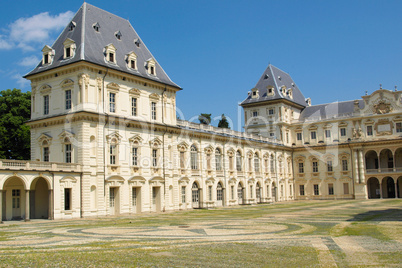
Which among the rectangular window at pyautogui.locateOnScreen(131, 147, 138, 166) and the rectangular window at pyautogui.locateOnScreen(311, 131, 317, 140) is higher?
the rectangular window at pyautogui.locateOnScreen(311, 131, 317, 140)

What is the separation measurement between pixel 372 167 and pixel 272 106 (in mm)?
19787

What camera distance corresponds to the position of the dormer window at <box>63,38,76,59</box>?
4041 cm

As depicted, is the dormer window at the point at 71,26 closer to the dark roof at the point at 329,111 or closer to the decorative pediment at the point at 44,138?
the decorative pediment at the point at 44,138

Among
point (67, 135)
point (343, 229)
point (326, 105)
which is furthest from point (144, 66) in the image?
point (326, 105)

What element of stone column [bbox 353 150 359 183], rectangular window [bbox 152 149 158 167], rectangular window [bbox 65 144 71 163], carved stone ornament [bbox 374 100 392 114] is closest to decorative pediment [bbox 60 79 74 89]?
rectangular window [bbox 65 144 71 163]

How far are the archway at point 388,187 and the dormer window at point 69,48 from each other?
183 feet

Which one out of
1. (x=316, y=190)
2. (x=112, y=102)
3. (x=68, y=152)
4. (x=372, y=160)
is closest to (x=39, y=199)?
(x=68, y=152)

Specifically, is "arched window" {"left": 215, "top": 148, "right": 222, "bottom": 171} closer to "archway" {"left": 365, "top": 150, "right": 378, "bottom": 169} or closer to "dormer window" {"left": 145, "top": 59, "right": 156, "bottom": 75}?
"dormer window" {"left": 145, "top": 59, "right": 156, "bottom": 75}

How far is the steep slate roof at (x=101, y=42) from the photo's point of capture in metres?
40.7

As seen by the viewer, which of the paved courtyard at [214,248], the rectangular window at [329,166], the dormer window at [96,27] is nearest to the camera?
the paved courtyard at [214,248]

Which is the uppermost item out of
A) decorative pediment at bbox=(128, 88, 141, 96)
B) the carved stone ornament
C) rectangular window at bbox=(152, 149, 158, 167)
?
the carved stone ornament

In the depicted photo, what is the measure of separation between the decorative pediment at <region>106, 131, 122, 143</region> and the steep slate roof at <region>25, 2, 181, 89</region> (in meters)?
6.19

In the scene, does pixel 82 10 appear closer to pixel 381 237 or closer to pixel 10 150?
pixel 10 150

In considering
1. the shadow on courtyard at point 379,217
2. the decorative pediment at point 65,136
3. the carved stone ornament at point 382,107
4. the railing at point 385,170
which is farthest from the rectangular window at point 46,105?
the carved stone ornament at point 382,107
